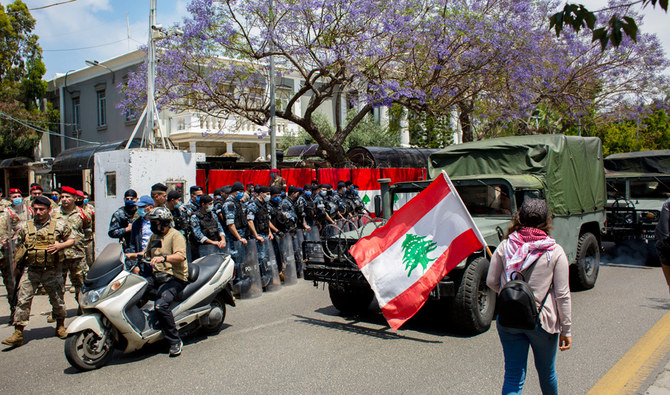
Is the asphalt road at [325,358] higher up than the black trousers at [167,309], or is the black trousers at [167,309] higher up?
the black trousers at [167,309]

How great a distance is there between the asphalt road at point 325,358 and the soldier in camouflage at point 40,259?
1.13 feet

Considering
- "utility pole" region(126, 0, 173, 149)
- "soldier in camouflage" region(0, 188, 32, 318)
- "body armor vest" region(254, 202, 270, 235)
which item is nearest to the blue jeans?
"soldier in camouflage" region(0, 188, 32, 318)

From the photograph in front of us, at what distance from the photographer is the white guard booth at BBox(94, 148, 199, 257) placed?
33.6ft

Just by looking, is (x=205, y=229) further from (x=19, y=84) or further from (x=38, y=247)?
(x=19, y=84)

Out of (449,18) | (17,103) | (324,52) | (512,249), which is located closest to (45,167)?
(17,103)

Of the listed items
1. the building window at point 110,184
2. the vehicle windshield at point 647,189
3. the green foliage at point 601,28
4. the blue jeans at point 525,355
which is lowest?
the blue jeans at point 525,355

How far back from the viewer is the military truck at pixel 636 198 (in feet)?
35.8

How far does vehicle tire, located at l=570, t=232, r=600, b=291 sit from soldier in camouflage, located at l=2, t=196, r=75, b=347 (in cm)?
703

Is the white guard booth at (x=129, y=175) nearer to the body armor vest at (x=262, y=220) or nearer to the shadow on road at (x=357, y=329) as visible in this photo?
the body armor vest at (x=262, y=220)

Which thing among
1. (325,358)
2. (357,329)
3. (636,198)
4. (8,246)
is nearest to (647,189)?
(636,198)

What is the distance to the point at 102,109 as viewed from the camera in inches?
1112

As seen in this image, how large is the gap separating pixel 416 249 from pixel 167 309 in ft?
8.90

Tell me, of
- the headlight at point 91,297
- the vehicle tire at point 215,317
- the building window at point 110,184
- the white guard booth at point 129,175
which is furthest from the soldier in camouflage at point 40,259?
the building window at point 110,184

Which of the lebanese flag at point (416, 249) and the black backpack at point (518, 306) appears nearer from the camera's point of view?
the black backpack at point (518, 306)
